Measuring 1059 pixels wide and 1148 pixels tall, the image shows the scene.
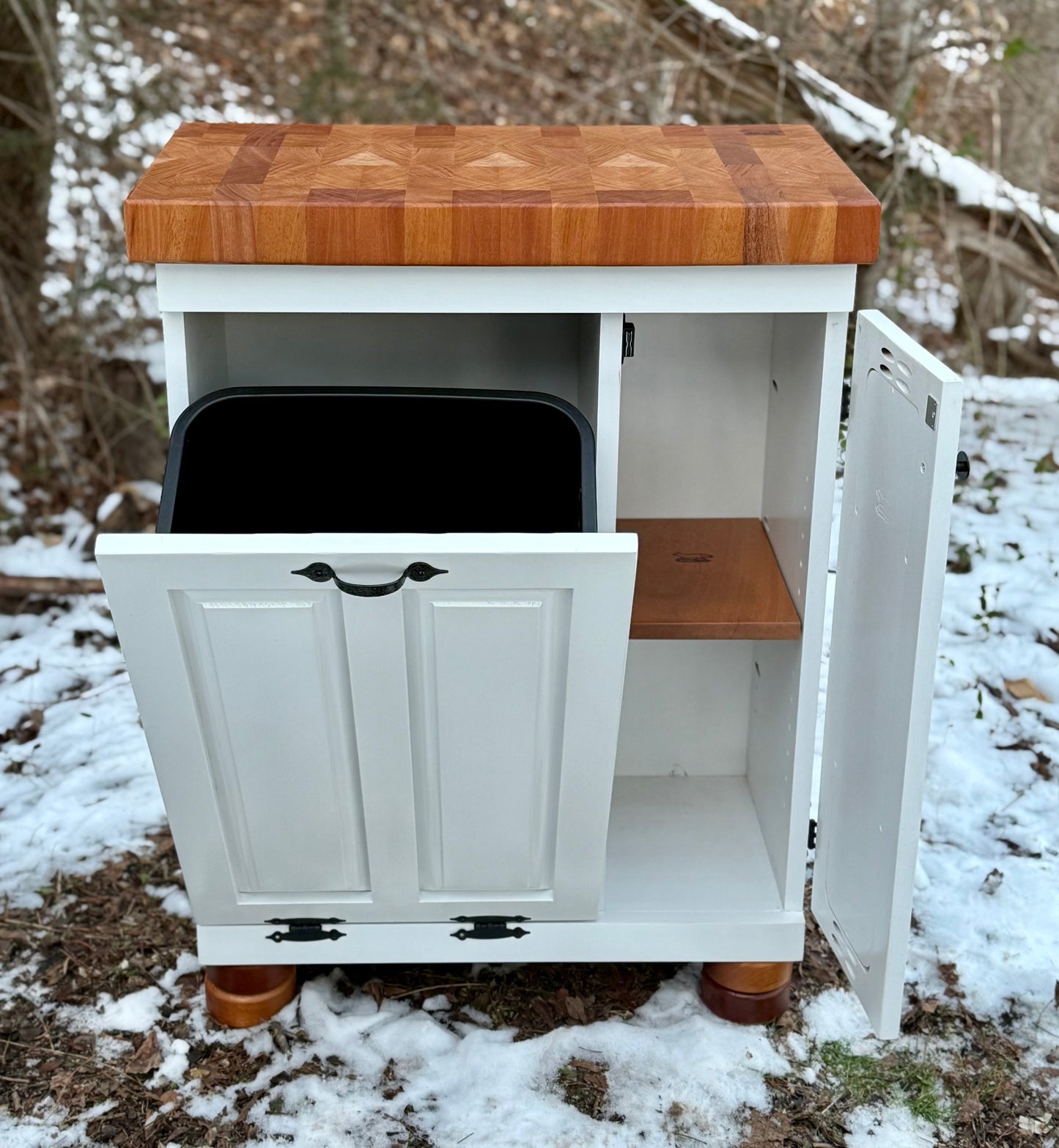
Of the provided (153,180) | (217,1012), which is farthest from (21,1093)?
(153,180)

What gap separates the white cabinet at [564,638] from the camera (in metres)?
1.44

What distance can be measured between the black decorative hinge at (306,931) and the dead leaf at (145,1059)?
9.9 inches

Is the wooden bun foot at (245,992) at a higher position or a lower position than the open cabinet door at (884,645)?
lower

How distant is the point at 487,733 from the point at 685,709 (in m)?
0.79

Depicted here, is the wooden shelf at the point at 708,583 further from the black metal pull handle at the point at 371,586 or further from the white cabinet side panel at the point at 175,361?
the white cabinet side panel at the point at 175,361

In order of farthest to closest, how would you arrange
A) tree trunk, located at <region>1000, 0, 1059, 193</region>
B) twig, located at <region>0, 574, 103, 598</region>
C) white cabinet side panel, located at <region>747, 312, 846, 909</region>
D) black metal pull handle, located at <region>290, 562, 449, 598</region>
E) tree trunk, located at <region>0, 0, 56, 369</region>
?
tree trunk, located at <region>1000, 0, 1059, 193</region> → tree trunk, located at <region>0, 0, 56, 369</region> → twig, located at <region>0, 574, 103, 598</region> → white cabinet side panel, located at <region>747, 312, 846, 909</region> → black metal pull handle, located at <region>290, 562, 449, 598</region>

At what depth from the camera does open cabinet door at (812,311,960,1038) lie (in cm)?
145

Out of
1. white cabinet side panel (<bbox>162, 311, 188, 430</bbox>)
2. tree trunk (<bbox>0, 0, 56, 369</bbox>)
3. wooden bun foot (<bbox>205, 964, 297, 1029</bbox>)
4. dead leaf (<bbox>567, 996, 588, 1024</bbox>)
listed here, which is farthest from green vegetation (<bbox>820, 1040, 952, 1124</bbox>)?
tree trunk (<bbox>0, 0, 56, 369</bbox>)

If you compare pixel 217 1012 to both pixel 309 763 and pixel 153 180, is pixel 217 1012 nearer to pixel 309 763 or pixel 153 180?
pixel 309 763

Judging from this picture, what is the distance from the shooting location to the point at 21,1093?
1.84 metres

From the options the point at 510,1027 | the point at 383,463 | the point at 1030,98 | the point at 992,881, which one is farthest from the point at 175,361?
the point at 1030,98

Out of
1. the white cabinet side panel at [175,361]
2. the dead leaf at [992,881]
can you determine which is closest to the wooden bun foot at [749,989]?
the dead leaf at [992,881]

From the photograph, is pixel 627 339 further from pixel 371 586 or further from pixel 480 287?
pixel 371 586

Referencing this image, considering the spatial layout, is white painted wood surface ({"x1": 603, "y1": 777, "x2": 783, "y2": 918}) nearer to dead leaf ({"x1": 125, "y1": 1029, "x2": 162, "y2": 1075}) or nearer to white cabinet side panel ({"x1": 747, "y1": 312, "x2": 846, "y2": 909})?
white cabinet side panel ({"x1": 747, "y1": 312, "x2": 846, "y2": 909})
